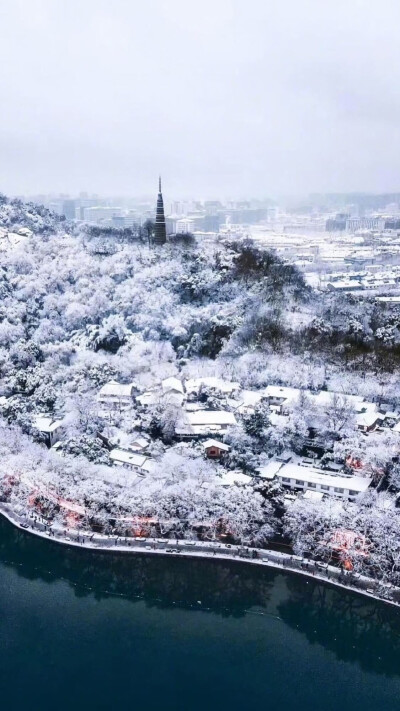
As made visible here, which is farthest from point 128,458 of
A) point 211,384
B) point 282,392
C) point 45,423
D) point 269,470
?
point 282,392

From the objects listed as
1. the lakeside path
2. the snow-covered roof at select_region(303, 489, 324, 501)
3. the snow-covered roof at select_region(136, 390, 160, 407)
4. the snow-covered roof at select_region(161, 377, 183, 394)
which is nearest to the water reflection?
the lakeside path

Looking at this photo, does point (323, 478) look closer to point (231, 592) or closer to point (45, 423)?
point (231, 592)

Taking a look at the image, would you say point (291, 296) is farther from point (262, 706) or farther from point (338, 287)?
point (262, 706)

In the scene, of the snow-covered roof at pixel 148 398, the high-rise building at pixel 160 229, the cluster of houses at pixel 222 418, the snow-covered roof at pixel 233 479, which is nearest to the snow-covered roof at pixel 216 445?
the cluster of houses at pixel 222 418

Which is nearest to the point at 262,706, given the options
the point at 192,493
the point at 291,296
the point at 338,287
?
the point at 192,493

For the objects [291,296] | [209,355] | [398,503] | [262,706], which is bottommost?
[262,706]

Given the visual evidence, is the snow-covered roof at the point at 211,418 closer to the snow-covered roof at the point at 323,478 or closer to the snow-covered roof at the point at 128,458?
the snow-covered roof at the point at 128,458

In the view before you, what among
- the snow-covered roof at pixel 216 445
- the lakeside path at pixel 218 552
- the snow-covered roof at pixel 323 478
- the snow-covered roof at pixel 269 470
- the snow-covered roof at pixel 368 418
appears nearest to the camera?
the lakeside path at pixel 218 552
